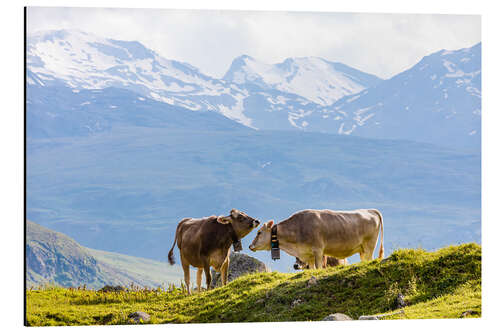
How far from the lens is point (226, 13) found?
15.7 m

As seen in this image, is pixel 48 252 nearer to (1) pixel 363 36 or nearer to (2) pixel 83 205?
(2) pixel 83 205

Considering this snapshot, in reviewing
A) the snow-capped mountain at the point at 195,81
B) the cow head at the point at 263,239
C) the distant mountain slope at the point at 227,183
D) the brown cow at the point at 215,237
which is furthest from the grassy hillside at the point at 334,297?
the distant mountain slope at the point at 227,183

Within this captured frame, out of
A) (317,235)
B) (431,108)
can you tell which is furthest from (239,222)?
(431,108)

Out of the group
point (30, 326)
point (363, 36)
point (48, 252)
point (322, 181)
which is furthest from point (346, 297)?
point (322, 181)

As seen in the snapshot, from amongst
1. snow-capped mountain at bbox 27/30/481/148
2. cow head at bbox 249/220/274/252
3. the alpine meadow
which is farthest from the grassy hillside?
snow-capped mountain at bbox 27/30/481/148

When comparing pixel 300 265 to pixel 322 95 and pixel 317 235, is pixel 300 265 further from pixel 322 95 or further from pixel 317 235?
pixel 322 95

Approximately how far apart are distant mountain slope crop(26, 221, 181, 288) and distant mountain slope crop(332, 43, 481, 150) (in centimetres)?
7887

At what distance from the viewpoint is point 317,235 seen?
48.0ft

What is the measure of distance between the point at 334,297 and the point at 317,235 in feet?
8.66

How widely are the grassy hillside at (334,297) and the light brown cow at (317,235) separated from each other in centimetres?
115

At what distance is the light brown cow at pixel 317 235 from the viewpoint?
1465 cm

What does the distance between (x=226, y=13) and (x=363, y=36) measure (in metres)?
6.23

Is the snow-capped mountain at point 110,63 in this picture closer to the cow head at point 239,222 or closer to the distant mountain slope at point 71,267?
the distant mountain slope at point 71,267

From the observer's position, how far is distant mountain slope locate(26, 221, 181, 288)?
103m
